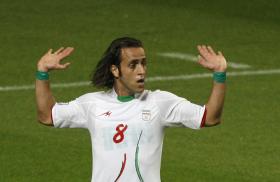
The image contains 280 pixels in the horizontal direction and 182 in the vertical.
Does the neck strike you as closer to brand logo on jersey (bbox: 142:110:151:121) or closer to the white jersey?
the white jersey

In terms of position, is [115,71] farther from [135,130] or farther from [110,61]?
[135,130]

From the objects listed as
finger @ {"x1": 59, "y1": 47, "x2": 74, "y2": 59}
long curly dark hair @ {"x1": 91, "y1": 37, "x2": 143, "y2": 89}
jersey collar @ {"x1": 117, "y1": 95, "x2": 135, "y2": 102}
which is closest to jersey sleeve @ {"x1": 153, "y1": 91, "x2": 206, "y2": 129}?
jersey collar @ {"x1": 117, "y1": 95, "x2": 135, "y2": 102}

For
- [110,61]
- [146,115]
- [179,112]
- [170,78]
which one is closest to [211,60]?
[179,112]

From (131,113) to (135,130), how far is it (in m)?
0.14

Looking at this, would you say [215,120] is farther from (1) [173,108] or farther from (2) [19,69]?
(2) [19,69]

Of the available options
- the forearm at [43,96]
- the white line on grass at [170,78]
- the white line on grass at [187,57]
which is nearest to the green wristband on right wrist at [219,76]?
the forearm at [43,96]

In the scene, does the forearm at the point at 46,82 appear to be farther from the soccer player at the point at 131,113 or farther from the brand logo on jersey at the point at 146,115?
the brand logo on jersey at the point at 146,115

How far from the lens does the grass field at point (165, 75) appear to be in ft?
47.5

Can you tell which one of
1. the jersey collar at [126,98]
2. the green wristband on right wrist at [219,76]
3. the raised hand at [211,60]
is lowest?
the jersey collar at [126,98]

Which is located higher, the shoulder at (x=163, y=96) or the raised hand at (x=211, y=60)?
the raised hand at (x=211, y=60)

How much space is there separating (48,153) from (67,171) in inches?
27.8

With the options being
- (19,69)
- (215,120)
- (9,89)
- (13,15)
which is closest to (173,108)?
(215,120)

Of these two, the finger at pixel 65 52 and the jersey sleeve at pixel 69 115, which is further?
the jersey sleeve at pixel 69 115

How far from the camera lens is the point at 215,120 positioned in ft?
30.8
